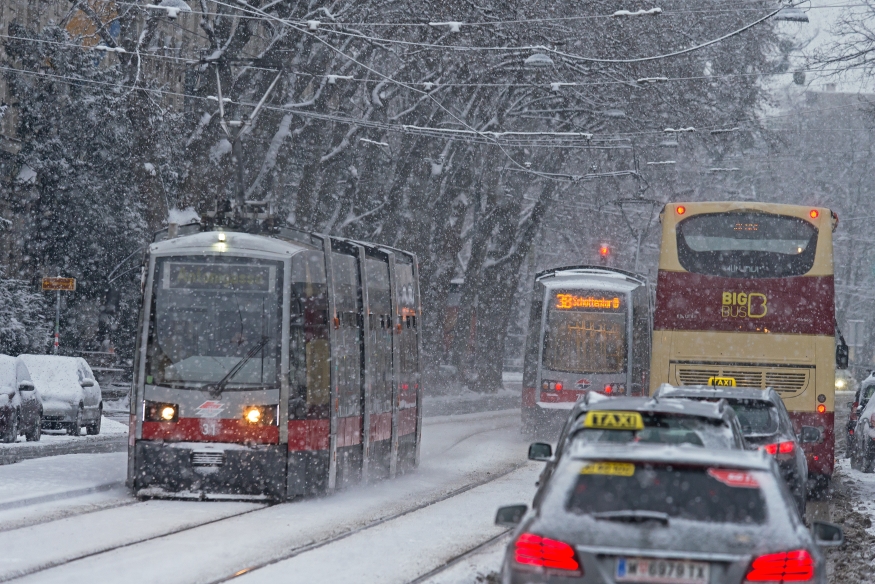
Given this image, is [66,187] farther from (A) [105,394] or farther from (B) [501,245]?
(B) [501,245]

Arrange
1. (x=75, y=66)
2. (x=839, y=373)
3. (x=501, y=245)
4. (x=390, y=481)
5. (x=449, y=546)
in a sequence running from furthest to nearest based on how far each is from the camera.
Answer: (x=839, y=373)
(x=501, y=245)
(x=75, y=66)
(x=390, y=481)
(x=449, y=546)

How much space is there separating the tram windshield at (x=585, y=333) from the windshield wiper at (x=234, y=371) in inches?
566

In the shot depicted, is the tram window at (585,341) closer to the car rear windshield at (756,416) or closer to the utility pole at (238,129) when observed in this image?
the utility pole at (238,129)

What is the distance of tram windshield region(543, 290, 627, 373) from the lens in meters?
29.8

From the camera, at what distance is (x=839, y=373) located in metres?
86.9

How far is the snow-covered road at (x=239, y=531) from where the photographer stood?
10797 millimetres

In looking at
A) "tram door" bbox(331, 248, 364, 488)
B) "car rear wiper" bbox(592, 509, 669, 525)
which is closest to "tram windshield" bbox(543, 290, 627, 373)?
"tram door" bbox(331, 248, 364, 488)

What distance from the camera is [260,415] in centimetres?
1617

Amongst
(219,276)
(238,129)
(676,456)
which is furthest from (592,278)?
(676,456)

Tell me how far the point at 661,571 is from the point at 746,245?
13.8 metres

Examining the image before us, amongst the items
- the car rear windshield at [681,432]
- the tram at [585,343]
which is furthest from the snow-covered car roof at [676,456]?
the tram at [585,343]

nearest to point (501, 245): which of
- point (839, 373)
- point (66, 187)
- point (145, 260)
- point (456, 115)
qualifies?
point (456, 115)

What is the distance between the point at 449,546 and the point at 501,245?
3746 cm

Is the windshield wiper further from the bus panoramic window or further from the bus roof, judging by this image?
the bus roof
